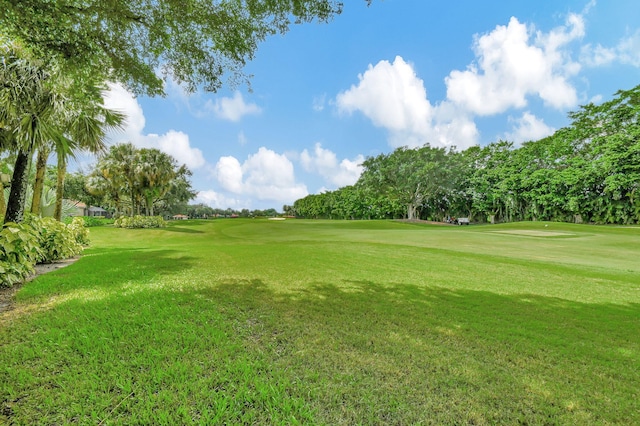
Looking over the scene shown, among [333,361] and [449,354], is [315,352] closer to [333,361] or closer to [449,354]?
[333,361]

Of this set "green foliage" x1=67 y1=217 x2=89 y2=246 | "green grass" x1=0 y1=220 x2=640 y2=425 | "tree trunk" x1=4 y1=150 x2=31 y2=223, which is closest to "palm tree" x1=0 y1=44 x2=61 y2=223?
"tree trunk" x1=4 y1=150 x2=31 y2=223

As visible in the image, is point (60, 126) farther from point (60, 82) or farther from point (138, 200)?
point (138, 200)

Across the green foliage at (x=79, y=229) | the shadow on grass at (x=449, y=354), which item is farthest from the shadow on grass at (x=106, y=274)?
the green foliage at (x=79, y=229)

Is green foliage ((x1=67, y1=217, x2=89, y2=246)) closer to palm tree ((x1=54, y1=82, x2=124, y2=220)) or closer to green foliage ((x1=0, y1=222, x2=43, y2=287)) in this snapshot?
palm tree ((x1=54, y1=82, x2=124, y2=220))

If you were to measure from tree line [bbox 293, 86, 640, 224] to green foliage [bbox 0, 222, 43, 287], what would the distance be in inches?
1492

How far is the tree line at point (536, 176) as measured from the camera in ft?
100

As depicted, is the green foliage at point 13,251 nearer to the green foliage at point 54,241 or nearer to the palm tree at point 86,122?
the green foliage at point 54,241

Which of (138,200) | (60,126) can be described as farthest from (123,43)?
(138,200)

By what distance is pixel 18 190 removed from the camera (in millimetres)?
7066

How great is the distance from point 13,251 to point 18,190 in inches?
103

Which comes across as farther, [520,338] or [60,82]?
[60,82]

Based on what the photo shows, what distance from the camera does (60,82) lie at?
709 centimetres

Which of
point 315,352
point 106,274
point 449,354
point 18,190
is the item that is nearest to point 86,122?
point 18,190

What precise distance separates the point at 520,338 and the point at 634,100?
1766 inches
